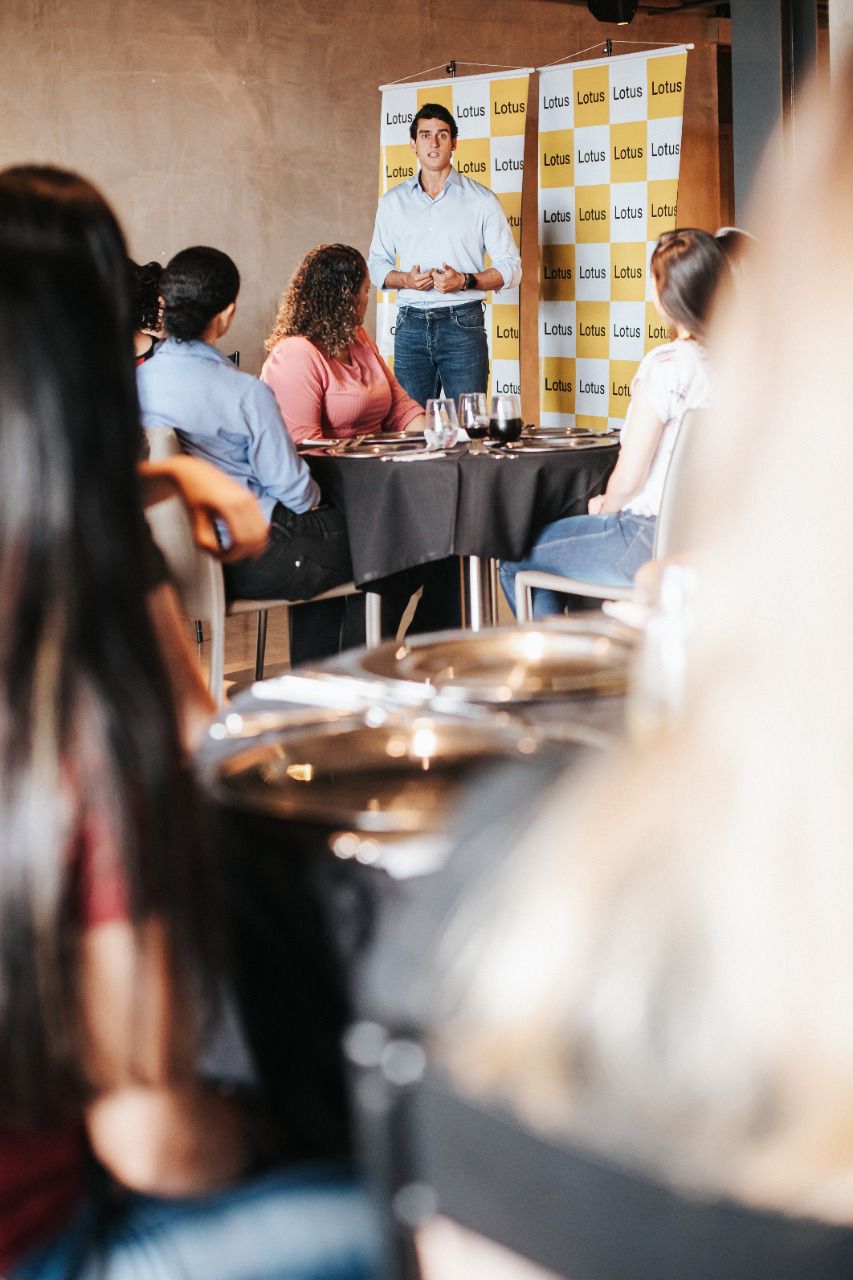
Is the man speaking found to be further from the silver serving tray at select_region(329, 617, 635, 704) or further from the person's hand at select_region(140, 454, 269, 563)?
the silver serving tray at select_region(329, 617, 635, 704)

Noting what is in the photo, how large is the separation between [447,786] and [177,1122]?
0.30 m

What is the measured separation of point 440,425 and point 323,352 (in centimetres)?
76

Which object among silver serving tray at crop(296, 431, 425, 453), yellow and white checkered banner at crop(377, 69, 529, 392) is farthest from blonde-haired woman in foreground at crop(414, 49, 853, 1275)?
yellow and white checkered banner at crop(377, 69, 529, 392)

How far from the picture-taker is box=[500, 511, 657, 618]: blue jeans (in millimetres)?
3713

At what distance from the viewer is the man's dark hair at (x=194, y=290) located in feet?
12.3

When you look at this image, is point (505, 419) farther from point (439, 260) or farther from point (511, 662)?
point (439, 260)

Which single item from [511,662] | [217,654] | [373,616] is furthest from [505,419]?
[511,662]

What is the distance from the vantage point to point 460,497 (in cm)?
377

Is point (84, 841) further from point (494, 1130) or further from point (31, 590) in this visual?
point (494, 1130)

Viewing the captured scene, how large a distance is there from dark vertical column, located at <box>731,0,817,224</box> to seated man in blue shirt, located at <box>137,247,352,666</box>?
7.25 feet

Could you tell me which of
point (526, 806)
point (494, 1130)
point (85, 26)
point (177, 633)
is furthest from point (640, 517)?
point (85, 26)

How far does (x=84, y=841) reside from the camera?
93 centimetres

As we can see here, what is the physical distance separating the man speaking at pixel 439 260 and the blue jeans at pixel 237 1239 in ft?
19.1

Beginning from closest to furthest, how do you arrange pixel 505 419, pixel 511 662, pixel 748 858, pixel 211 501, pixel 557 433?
pixel 748 858 < pixel 511 662 < pixel 211 501 < pixel 505 419 < pixel 557 433
